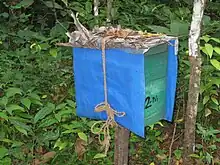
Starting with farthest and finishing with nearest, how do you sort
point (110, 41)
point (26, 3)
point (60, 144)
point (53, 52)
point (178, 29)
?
1. point (26, 3)
2. point (53, 52)
3. point (178, 29)
4. point (60, 144)
5. point (110, 41)

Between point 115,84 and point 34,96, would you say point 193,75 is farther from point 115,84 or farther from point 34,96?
point 34,96

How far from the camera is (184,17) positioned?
15.5 feet

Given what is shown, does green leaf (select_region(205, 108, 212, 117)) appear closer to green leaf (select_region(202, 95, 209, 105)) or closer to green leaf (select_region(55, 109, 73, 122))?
green leaf (select_region(202, 95, 209, 105))

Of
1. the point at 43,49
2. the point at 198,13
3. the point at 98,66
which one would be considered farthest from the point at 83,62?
the point at 43,49

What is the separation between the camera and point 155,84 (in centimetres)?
219

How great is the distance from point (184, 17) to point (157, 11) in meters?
0.42

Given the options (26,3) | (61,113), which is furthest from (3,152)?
(26,3)

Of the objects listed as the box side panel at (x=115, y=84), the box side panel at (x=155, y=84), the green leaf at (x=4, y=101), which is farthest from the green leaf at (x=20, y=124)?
the box side panel at (x=155, y=84)

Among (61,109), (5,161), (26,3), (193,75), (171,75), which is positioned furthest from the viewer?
(26,3)

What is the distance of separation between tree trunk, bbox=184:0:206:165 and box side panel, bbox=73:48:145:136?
2.74 feet

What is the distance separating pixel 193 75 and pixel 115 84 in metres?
0.87

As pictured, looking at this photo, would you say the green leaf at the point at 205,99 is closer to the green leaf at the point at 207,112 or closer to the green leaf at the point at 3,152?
the green leaf at the point at 207,112

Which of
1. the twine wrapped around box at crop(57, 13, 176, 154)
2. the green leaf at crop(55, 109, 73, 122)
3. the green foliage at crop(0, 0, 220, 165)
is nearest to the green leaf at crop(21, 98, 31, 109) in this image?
the green foliage at crop(0, 0, 220, 165)

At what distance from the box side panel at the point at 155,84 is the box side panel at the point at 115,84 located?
3.9 inches
